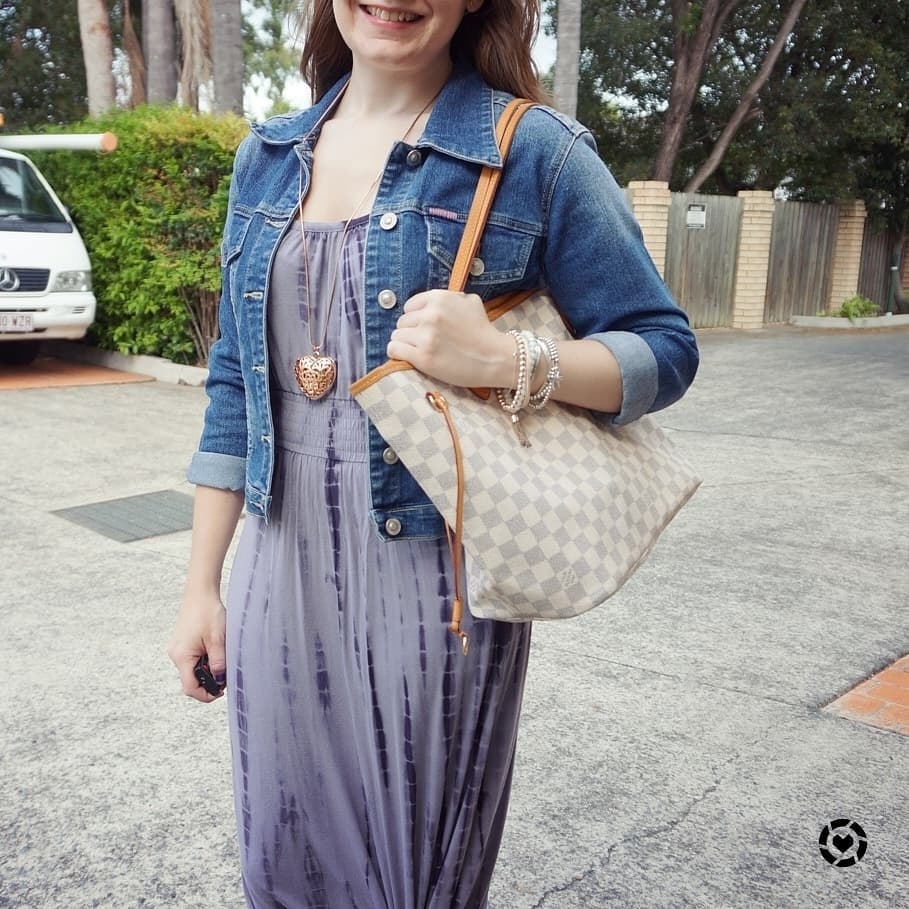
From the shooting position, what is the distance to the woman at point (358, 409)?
1.44m

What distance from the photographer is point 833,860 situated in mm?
2658

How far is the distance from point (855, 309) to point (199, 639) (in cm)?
1749

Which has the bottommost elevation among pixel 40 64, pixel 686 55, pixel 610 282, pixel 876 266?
pixel 876 266

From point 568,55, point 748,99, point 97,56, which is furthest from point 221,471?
point 748,99

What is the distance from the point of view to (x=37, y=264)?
938 cm

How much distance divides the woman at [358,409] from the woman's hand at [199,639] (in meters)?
0.02

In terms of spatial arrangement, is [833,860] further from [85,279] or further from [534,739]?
[85,279]

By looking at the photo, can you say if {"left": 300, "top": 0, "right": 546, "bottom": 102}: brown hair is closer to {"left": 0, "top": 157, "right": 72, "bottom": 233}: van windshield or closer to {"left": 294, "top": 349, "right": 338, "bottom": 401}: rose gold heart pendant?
{"left": 294, "top": 349, "right": 338, "bottom": 401}: rose gold heart pendant

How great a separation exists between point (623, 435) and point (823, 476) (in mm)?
5607

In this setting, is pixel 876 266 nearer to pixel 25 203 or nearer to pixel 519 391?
pixel 25 203

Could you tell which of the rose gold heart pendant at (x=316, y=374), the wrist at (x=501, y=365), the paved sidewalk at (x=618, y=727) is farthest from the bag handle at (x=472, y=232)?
the paved sidewalk at (x=618, y=727)

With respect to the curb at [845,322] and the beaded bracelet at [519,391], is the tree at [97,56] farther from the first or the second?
the beaded bracelet at [519,391]

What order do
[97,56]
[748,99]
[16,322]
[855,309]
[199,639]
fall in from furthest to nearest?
1. [748,99]
2. [855,309]
3. [97,56]
4. [16,322]
5. [199,639]

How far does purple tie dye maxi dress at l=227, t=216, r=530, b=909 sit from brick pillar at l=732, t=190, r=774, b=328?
1613 cm
